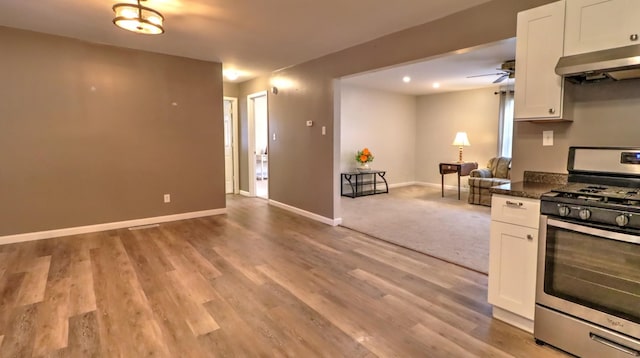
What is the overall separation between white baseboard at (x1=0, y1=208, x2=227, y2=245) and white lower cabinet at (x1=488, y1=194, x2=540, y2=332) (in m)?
4.30

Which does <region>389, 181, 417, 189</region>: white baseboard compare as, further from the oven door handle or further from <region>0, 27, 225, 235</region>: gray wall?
the oven door handle

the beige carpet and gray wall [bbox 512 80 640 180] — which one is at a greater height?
gray wall [bbox 512 80 640 180]

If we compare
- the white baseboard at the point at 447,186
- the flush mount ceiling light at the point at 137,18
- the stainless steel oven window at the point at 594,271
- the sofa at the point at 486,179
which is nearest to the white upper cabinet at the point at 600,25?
the stainless steel oven window at the point at 594,271

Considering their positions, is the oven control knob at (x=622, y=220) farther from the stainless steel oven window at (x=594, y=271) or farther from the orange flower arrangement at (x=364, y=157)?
the orange flower arrangement at (x=364, y=157)

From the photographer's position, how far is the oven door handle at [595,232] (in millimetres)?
1642

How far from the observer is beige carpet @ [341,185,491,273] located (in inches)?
144

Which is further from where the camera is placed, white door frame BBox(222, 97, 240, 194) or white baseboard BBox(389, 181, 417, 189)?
white baseboard BBox(389, 181, 417, 189)

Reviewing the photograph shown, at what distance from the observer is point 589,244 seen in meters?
1.79

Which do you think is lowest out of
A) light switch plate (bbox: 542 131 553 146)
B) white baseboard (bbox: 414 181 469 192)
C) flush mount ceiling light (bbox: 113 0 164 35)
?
white baseboard (bbox: 414 181 469 192)

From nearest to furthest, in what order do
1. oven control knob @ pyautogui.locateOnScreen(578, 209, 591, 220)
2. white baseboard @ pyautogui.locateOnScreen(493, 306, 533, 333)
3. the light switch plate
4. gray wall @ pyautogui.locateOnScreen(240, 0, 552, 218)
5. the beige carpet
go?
oven control knob @ pyautogui.locateOnScreen(578, 209, 591, 220) → white baseboard @ pyautogui.locateOnScreen(493, 306, 533, 333) → the light switch plate → gray wall @ pyautogui.locateOnScreen(240, 0, 552, 218) → the beige carpet

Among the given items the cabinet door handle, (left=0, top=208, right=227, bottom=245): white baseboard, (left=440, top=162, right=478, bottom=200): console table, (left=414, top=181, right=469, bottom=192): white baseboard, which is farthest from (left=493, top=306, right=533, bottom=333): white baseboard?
(left=414, top=181, right=469, bottom=192): white baseboard

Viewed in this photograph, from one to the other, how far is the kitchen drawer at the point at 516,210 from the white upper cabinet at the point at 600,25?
0.96 meters

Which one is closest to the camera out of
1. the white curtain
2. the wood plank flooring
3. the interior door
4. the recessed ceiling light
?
the wood plank flooring

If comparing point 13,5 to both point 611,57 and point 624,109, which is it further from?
point 624,109
